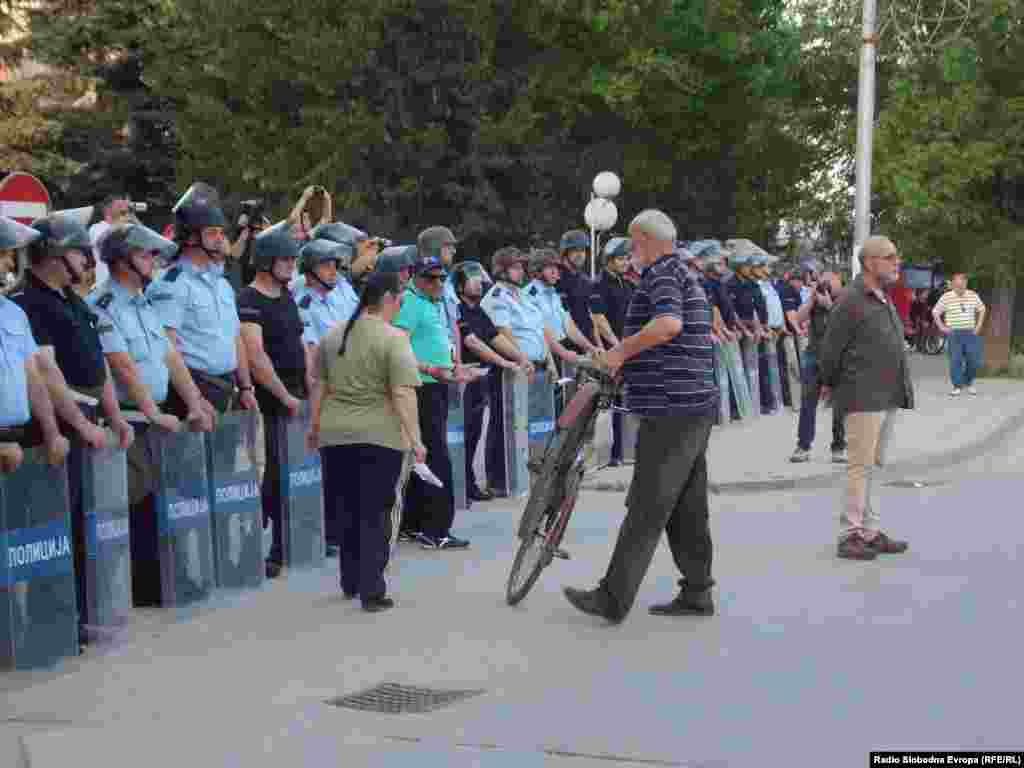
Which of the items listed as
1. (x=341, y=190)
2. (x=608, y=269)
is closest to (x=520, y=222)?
(x=341, y=190)

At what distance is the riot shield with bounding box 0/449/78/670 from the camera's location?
7.72m

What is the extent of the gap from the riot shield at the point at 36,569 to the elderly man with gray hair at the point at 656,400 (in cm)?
244

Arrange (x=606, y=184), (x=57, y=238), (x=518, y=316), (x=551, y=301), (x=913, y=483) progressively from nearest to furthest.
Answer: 1. (x=57, y=238)
2. (x=518, y=316)
3. (x=913, y=483)
4. (x=551, y=301)
5. (x=606, y=184)

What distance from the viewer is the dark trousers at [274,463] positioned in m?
10.5

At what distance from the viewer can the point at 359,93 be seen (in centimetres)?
3997

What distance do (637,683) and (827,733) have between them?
3.65 feet

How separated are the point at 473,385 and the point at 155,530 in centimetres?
496

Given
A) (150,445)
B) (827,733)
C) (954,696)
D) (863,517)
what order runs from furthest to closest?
1. (863,517)
2. (150,445)
3. (954,696)
4. (827,733)

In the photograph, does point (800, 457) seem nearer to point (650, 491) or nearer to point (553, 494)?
point (553, 494)

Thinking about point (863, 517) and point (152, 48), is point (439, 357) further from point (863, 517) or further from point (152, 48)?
point (152, 48)

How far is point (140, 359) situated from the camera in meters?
9.20

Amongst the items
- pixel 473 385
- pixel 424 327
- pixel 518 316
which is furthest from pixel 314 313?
pixel 518 316

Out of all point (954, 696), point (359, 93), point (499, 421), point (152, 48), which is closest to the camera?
point (954, 696)

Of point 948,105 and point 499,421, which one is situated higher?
point 948,105
